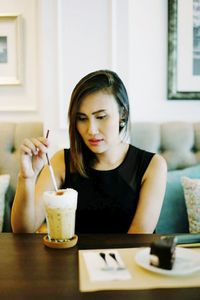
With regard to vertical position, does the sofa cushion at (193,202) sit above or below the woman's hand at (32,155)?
below

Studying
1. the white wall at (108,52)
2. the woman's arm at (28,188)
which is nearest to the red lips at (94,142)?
the woman's arm at (28,188)

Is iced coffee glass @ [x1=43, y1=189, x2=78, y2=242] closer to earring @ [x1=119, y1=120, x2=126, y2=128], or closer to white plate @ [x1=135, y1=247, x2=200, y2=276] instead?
white plate @ [x1=135, y1=247, x2=200, y2=276]

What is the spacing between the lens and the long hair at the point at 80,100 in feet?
5.30

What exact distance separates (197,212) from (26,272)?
3.87 ft

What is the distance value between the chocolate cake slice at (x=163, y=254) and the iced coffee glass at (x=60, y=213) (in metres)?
0.32

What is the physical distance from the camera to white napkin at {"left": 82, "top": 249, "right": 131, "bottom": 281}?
0.92 metres

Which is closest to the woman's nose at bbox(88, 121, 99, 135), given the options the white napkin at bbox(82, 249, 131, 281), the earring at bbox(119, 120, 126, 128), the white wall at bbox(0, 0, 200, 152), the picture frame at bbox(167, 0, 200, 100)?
the earring at bbox(119, 120, 126, 128)

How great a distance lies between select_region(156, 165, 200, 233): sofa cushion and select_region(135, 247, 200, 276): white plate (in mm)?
981

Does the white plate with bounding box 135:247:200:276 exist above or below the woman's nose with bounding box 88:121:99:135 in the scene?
below

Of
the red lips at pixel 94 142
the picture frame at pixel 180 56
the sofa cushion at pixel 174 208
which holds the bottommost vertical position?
the sofa cushion at pixel 174 208

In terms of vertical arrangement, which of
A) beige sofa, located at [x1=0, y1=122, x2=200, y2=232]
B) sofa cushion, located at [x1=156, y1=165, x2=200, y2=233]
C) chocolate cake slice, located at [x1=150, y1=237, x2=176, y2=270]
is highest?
beige sofa, located at [x1=0, y1=122, x2=200, y2=232]

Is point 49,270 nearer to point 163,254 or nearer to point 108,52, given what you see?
point 163,254

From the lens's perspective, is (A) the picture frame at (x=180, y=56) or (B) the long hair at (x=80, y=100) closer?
(B) the long hair at (x=80, y=100)

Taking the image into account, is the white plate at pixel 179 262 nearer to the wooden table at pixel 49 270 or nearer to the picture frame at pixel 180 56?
the wooden table at pixel 49 270
